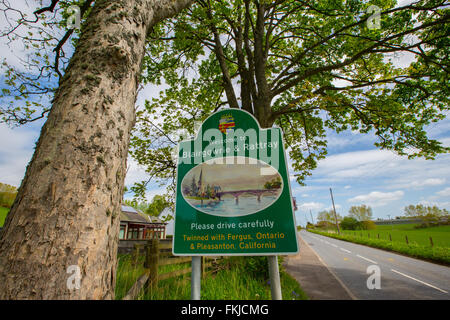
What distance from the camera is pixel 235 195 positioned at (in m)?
2.15

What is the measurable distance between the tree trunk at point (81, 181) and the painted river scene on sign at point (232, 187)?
0.86 meters

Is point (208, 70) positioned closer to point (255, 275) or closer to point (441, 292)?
point (255, 275)

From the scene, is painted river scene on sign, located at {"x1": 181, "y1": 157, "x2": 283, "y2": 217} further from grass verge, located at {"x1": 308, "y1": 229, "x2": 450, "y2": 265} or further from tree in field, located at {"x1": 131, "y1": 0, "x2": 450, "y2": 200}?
grass verge, located at {"x1": 308, "y1": 229, "x2": 450, "y2": 265}

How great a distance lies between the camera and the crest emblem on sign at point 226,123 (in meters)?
2.47

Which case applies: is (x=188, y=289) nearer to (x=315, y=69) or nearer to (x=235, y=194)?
(x=235, y=194)

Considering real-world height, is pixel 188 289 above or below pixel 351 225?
above

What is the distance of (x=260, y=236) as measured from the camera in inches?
77.5

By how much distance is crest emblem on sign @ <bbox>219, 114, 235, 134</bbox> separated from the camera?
2.47 meters

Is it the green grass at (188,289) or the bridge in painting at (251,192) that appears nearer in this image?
the bridge in painting at (251,192)

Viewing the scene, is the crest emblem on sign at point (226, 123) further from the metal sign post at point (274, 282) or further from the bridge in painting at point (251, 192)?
the metal sign post at point (274, 282)

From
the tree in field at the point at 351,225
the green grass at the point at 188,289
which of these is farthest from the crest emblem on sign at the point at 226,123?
the tree in field at the point at 351,225

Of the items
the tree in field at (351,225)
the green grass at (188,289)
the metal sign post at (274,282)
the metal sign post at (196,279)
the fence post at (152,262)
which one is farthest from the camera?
the tree in field at (351,225)

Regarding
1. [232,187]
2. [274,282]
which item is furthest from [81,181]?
[274,282]

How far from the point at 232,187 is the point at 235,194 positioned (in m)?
0.09
